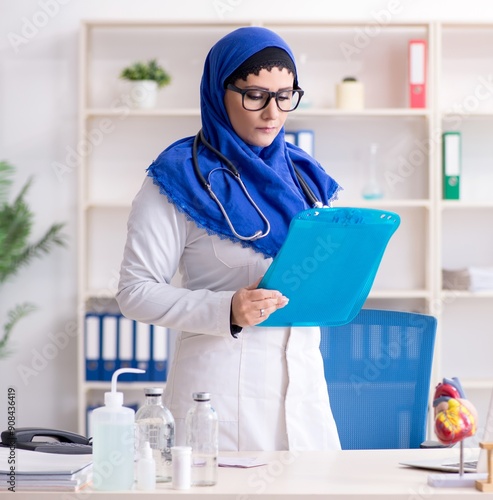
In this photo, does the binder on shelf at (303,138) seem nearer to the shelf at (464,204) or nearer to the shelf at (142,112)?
the shelf at (142,112)

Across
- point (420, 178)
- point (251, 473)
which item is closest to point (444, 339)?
point (420, 178)

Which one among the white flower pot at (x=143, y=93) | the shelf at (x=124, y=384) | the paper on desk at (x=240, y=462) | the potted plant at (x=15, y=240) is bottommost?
the shelf at (x=124, y=384)

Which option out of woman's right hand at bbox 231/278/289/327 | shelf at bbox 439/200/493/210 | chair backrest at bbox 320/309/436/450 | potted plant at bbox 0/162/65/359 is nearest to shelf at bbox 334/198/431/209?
shelf at bbox 439/200/493/210

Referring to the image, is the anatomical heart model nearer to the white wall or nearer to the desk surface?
the desk surface

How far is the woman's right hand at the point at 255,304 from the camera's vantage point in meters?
1.57

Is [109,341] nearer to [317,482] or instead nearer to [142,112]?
[142,112]

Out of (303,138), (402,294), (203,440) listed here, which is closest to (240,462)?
(203,440)

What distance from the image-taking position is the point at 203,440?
1436 mm

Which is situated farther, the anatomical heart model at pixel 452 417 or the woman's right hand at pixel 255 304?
the woman's right hand at pixel 255 304

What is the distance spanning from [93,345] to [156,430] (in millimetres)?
2415

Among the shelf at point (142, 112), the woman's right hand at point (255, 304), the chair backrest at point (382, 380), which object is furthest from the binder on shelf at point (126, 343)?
the woman's right hand at point (255, 304)

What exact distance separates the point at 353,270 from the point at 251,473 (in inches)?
17.1

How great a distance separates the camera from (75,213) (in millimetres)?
4035

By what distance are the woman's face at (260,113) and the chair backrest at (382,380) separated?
642 millimetres
